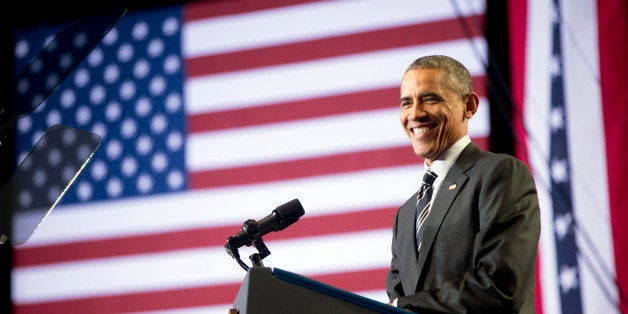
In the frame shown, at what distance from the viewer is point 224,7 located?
141 inches

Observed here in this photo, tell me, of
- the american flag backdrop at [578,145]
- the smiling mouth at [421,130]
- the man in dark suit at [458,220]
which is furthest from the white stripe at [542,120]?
the smiling mouth at [421,130]

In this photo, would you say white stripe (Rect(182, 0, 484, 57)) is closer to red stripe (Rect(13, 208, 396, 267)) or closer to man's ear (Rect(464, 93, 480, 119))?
red stripe (Rect(13, 208, 396, 267))

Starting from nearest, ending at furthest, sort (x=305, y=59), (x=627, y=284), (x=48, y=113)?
(x=627, y=284) < (x=305, y=59) < (x=48, y=113)

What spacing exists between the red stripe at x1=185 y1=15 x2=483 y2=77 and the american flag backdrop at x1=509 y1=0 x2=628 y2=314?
0.35 m

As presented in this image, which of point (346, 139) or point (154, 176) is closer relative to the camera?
point (346, 139)

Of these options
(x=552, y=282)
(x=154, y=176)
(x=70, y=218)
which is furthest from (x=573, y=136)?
(x=70, y=218)

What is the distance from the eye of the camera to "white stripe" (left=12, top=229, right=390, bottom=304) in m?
3.09

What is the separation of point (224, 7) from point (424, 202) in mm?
2008

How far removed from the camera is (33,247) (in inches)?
142

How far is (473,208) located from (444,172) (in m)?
0.20

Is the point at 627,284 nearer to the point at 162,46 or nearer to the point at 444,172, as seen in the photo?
the point at 444,172

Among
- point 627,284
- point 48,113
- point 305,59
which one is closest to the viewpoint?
point 627,284

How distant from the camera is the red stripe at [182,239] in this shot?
10.2 ft

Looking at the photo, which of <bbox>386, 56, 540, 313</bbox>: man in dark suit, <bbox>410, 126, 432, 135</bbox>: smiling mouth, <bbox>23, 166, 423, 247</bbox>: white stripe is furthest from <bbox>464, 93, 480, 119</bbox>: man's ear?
<bbox>23, 166, 423, 247</bbox>: white stripe
